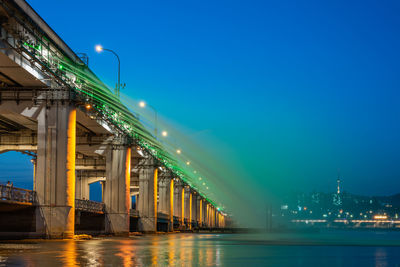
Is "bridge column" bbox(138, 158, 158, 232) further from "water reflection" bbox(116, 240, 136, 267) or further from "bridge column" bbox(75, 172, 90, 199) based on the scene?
"water reflection" bbox(116, 240, 136, 267)

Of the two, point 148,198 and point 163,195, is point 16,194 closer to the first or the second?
point 148,198

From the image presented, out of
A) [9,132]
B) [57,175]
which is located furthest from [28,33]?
[9,132]

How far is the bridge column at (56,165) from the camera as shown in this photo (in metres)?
38.7

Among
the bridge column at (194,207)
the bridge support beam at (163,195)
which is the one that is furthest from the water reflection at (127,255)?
the bridge column at (194,207)

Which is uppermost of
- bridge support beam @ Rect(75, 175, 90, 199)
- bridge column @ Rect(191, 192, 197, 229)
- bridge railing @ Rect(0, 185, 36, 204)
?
bridge support beam @ Rect(75, 175, 90, 199)

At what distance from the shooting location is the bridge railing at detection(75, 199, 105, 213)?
48547 millimetres

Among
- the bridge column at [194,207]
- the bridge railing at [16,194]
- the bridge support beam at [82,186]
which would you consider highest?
the bridge support beam at [82,186]

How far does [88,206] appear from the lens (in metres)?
52.0

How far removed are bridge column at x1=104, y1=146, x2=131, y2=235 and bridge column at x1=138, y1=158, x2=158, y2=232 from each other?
15.1m

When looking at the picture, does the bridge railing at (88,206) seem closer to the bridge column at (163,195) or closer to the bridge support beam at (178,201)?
the bridge column at (163,195)

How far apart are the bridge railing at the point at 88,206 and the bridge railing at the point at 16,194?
8069 millimetres

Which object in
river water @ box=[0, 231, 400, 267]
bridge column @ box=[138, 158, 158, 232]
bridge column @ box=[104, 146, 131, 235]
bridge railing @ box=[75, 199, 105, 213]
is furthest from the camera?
bridge column @ box=[138, 158, 158, 232]

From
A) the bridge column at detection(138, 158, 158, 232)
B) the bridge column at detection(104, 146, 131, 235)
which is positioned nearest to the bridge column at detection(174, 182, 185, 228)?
the bridge column at detection(138, 158, 158, 232)

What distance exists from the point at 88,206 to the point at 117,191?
232 inches
